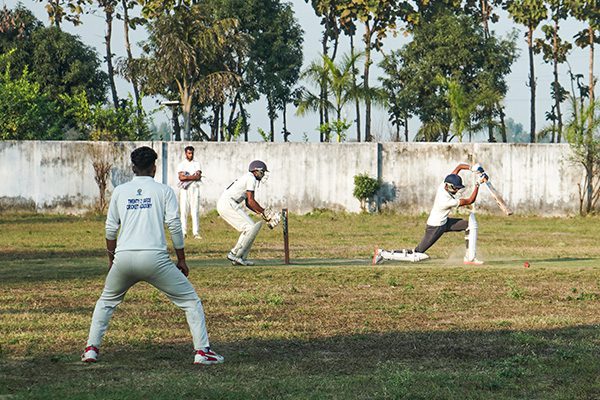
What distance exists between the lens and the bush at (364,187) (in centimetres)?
3847

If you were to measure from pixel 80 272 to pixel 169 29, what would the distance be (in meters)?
30.7

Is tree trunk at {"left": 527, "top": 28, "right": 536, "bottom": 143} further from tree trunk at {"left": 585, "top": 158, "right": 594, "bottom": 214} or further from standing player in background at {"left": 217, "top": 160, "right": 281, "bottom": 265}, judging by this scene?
standing player in background at {"left": 217, "top": 160, "right": 281, "bottom": 265}

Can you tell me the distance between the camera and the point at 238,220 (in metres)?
20.0

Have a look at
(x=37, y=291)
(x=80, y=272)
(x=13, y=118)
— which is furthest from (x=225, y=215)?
(x=13, y=118)

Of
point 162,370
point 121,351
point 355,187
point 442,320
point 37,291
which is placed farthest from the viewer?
point 355,187

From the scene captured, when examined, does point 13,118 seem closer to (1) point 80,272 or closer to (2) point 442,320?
(1) point 80,272

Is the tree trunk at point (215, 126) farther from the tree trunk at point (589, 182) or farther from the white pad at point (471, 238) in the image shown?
the white pad at point (471, 238)

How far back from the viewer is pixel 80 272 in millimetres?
18906

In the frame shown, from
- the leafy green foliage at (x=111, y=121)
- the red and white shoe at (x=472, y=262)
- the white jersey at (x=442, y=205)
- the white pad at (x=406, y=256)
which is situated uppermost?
the leafy green foliage at (x=111, y=121)

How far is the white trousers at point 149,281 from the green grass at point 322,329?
0.35 m

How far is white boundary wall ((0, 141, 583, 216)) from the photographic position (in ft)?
127

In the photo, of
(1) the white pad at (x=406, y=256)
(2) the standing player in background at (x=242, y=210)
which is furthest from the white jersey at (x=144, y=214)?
(1) the white pad at (x=406, y=256)

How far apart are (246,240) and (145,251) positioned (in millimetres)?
9762

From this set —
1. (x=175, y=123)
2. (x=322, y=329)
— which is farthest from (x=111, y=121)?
(x=322, y=329)
